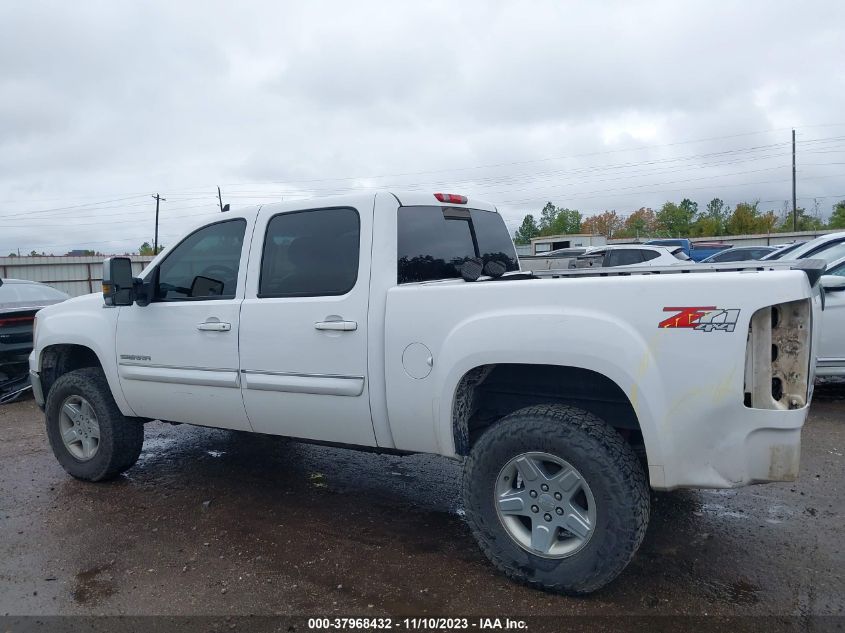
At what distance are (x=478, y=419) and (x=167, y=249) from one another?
2.50 metres

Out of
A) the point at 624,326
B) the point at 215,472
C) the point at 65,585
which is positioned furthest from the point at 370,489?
the point at 624,326

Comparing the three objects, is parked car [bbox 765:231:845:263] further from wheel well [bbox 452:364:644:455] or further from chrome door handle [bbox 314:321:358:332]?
chrome door handle [bbox 314:321:358:332]

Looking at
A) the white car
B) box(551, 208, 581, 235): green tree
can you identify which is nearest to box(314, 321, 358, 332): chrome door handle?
the white car

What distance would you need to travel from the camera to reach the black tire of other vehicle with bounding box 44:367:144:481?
4871mm

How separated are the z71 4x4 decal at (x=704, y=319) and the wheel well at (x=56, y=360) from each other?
14.4 ft

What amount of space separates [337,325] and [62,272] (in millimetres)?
21844

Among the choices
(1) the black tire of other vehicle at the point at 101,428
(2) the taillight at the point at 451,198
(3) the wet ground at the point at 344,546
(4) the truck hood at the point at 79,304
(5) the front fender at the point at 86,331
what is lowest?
(3) the wet ground at the point at 344,546

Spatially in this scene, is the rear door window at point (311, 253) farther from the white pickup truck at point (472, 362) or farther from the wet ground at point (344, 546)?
the wet ground at point (344, 546)

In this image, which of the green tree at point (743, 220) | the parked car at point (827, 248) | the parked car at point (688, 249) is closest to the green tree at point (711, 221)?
the green tree at point (743, 220)

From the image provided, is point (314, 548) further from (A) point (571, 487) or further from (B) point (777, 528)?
(B) point (777, 528)

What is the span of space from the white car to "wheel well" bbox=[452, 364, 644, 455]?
414 centimetres

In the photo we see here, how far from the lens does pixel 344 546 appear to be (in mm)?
3857

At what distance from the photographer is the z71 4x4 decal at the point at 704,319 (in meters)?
2.73

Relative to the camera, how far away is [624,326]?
2.92 meters
